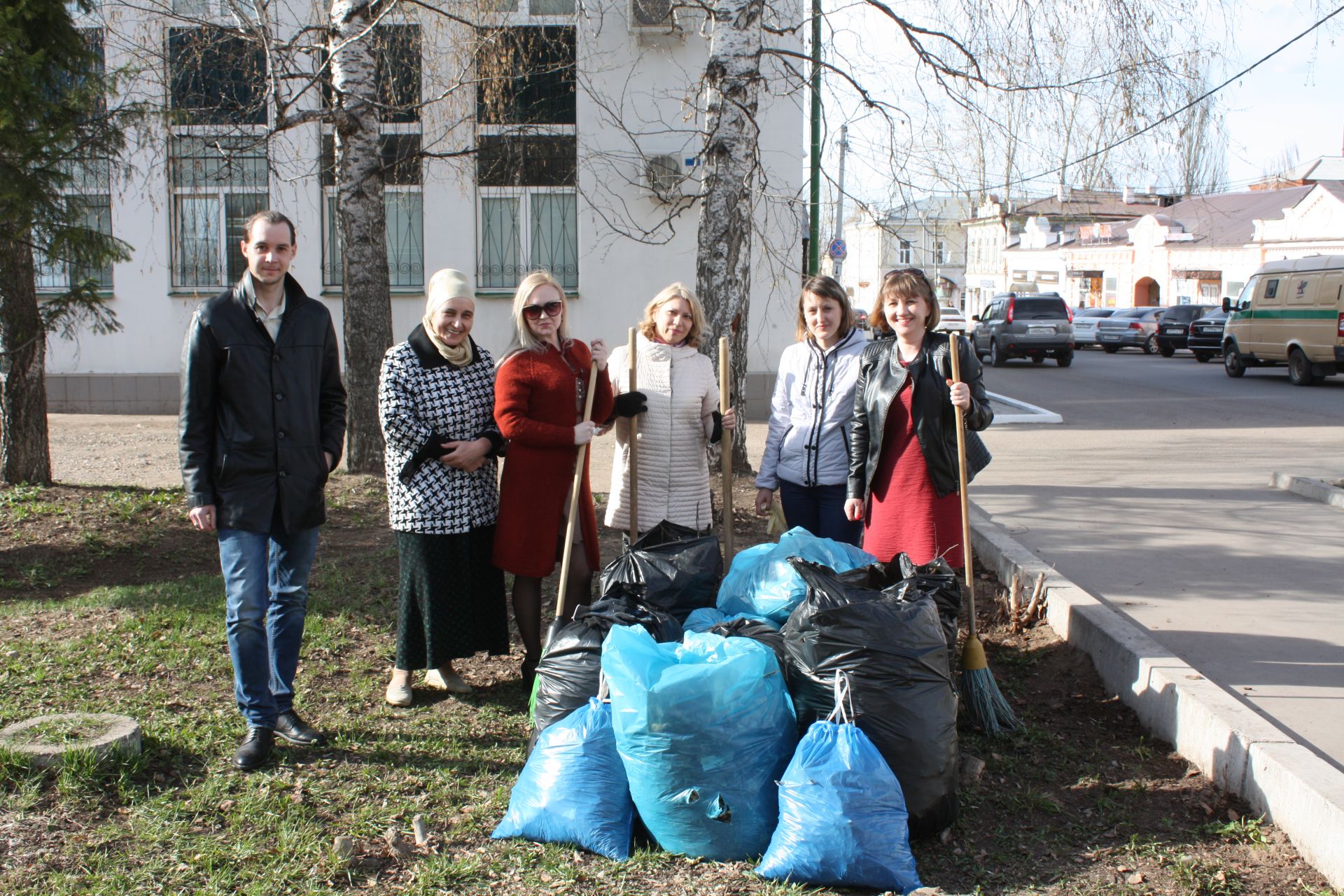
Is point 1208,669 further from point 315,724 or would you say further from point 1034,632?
point 315,724

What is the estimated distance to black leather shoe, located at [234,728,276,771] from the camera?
3818 mm

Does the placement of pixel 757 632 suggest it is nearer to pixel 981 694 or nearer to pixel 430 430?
pixel 981 694

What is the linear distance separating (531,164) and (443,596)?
1055 centimetres

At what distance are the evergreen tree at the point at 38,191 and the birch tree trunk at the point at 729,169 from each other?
4.11 m

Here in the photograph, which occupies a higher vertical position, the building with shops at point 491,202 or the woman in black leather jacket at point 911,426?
the building with shops at point 491,202

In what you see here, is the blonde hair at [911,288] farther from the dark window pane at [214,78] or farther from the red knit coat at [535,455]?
the dark window pane at [214,78]

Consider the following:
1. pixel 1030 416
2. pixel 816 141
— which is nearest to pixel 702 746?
pixel 816 141

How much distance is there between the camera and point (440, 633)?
4.46m

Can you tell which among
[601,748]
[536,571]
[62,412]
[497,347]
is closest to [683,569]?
[536,571]

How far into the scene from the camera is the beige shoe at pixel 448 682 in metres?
4.61

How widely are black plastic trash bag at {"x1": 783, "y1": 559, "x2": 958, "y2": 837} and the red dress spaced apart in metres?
1.14

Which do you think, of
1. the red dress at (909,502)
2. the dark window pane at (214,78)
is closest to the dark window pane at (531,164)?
the dark window pane at (214,78)

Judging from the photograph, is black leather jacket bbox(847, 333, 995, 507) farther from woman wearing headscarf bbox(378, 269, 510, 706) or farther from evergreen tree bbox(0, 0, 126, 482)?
evergreen tree bbox(0, 0, 126, 482)

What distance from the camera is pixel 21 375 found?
7906 millimetres
